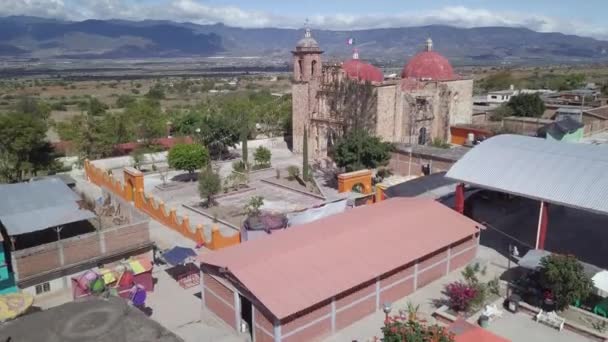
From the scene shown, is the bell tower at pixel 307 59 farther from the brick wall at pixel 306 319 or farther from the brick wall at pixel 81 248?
the brick wall at pixel 306 319

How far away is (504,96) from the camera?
6175 cm

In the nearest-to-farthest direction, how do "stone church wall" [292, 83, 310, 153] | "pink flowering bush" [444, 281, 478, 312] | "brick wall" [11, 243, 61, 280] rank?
"pink flowering bush" [444, 281, 478, 312]
"brick wall" [11, 243, 61, 280]
"stone church wall" [292, 83, 310, 153]

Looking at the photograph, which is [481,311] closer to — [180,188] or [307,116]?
[180,188]

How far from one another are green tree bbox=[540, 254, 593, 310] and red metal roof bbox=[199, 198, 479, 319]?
139 inches

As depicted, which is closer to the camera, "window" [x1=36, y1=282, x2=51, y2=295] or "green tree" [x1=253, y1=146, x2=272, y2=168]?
"window" [x1=36, y1=282, x2=51, y2=295]

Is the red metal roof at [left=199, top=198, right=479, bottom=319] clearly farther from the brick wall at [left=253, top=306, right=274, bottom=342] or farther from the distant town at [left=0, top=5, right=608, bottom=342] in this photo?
the brick wall at [left=253, top=306, right=274, bottom=342]

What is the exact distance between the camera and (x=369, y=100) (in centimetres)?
3566

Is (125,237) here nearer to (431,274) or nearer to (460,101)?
(431,274)

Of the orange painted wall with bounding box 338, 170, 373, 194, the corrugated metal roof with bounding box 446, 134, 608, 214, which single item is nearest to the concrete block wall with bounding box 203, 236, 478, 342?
the corrugated metal roof with bounding box 446, 134, 608, 214

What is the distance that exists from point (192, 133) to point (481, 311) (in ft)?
106

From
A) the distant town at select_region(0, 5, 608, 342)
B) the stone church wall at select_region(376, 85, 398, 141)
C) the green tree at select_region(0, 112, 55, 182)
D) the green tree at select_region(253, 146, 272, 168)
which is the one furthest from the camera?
the green tree at select_region(253, 146, 272, 168)

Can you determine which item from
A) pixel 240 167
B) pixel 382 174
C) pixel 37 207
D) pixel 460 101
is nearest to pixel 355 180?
pixel 382 174

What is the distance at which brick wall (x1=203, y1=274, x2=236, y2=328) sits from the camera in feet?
48.9

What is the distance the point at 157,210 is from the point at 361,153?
1163 cm
